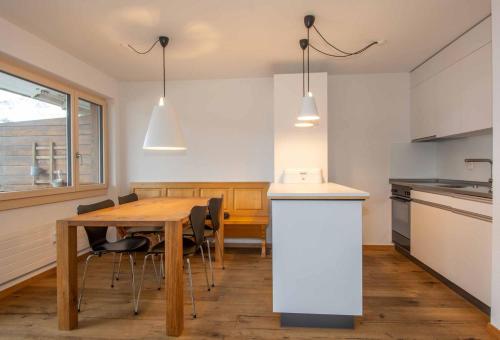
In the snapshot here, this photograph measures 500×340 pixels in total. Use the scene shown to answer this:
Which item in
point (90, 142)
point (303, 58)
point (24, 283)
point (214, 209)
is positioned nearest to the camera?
point (24, 283)

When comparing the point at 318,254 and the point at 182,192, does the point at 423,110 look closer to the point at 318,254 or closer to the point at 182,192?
the point at 318,254

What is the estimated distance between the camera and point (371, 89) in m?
3.93

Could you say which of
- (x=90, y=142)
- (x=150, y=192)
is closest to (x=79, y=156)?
(x=90, y=142)

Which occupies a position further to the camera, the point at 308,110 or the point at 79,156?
the point at 79,156

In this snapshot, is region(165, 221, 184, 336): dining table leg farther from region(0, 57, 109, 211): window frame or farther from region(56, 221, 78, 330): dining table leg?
region(0, 57, 109, 211): window frame

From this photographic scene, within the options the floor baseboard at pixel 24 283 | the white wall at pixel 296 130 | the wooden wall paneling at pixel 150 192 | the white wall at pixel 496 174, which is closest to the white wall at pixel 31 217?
the floor baseboard at pixel 24 283

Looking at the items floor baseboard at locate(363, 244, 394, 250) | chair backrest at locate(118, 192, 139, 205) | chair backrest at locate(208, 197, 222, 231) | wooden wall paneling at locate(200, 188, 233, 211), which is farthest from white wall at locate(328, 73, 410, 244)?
chair backrest at locate(118, 192, 139, 205)

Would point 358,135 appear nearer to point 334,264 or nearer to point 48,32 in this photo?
point 334,264

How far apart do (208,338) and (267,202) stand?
224 cm

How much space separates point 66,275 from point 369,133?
3707 mm

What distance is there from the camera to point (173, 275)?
76.5 inches

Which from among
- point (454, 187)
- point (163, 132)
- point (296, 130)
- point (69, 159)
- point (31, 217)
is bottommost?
point (31, 217)

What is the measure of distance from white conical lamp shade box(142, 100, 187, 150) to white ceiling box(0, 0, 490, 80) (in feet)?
2.58

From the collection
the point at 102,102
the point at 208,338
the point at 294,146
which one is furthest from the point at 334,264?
the point at 102,102
